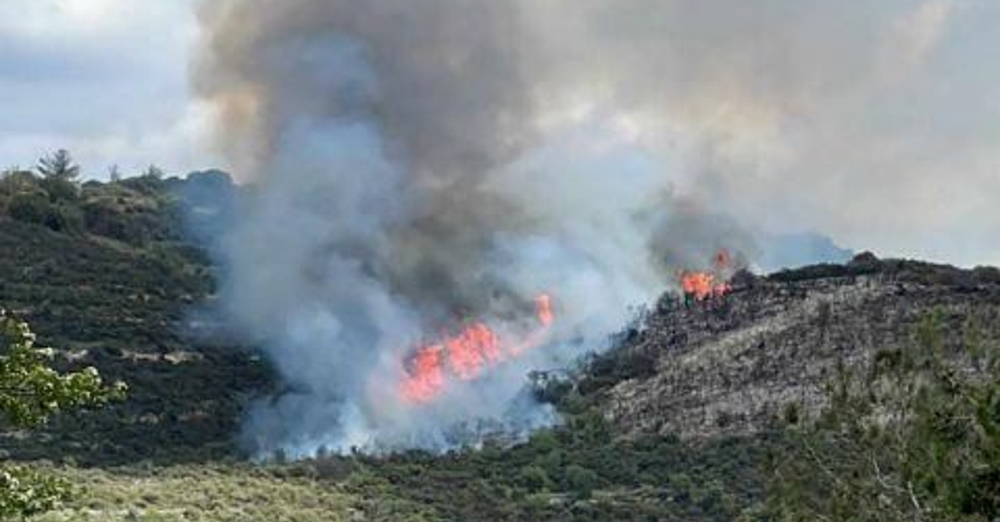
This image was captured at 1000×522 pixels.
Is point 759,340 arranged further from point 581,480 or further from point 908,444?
point 908,444

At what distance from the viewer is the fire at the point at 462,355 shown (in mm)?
106688

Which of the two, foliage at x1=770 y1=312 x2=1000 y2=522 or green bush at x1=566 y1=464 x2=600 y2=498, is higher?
green bush at x1=566 y1=464 x2=600 y2=498

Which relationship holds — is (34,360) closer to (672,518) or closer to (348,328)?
(672,518)

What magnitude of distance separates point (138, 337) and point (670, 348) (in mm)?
35464

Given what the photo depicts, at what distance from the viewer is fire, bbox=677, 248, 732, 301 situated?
362 feet

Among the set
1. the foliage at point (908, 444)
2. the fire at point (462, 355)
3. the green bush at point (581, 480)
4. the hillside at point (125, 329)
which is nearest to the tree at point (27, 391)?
the foliage at point (908, 444)

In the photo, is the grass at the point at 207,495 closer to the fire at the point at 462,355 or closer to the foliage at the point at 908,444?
the fire at the point at 462,355

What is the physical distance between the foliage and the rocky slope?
5117 centimetres

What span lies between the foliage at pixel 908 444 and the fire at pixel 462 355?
261 feet

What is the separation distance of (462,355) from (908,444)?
291 ft

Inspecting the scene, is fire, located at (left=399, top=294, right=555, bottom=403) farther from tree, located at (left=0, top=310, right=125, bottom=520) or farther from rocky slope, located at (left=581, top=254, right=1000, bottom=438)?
tree, located at (left=0, top=310, right=125, bottom=520)

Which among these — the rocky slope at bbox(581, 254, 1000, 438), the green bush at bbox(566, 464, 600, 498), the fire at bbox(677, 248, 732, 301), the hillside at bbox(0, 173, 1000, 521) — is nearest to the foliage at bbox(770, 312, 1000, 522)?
the hillside at bbox(0, 173, 1000, 521)

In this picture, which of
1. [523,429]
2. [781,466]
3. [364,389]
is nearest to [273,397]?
[364,389]

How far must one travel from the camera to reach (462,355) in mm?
111000
